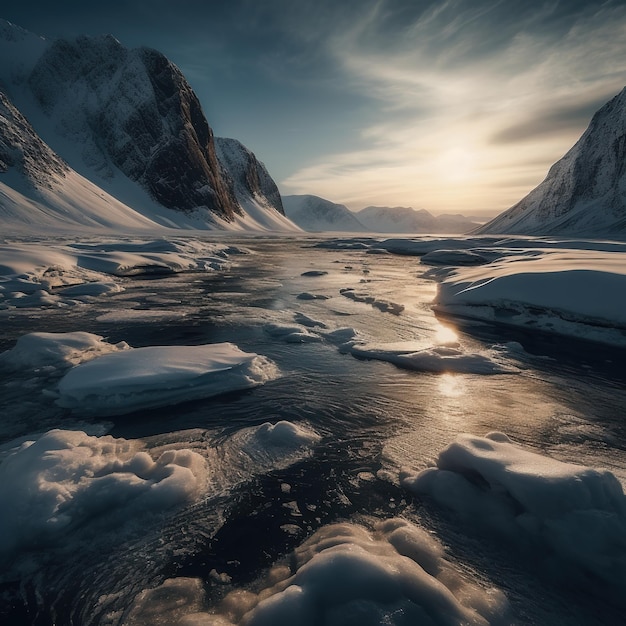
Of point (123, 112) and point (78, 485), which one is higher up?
point (123, 112)

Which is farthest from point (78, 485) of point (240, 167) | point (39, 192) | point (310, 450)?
point (240, 167)

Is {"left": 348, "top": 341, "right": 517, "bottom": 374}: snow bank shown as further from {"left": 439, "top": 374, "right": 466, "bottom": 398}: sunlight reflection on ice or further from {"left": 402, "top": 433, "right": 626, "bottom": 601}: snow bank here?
{"left": 402, "top": 433, "right": 626, "bottom": 601}: snow bank

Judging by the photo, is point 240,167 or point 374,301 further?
point 240,167

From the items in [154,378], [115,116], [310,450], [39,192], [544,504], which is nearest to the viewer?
[544,504]

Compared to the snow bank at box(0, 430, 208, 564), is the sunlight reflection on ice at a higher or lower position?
lower

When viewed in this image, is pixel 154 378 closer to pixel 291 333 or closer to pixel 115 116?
pixel 291 333

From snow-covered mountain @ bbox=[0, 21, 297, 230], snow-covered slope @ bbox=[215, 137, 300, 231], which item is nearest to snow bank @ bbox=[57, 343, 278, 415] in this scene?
snow-covered mountain @ bbox=[0, 21, 297, 230]

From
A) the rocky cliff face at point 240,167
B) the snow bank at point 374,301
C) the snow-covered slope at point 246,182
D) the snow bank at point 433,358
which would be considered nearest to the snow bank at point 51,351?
the snow bank at point 433,358
